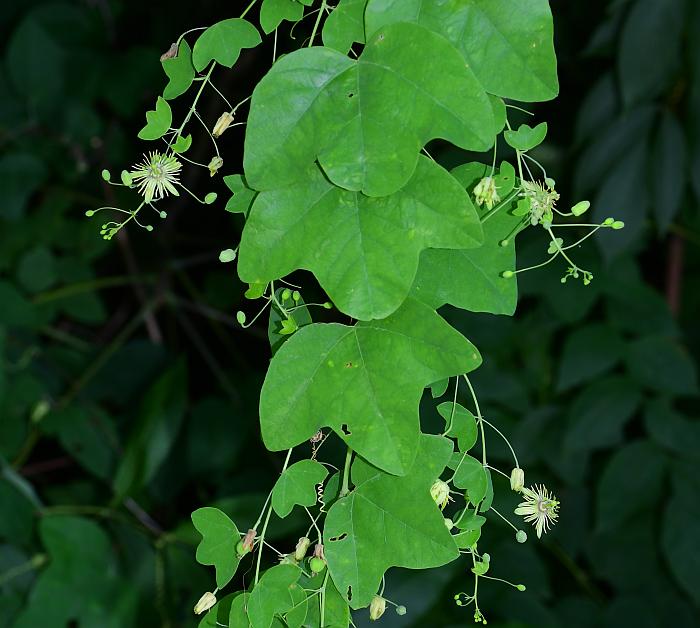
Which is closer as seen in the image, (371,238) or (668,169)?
(371,238)

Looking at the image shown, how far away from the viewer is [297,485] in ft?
1.51

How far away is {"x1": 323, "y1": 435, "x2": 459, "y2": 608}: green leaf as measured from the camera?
0.44 meters

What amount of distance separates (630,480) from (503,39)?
890mm

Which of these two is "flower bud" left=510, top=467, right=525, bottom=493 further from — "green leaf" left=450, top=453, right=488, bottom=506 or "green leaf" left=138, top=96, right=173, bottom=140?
"green leaf" left=138, top=96, right=173, bottom=140

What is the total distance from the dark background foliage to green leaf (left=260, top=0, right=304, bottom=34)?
645 millimetres

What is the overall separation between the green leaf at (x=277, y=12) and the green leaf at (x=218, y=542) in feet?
0.80

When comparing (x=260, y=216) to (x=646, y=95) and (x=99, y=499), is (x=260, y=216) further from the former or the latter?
(x=99, y=499)

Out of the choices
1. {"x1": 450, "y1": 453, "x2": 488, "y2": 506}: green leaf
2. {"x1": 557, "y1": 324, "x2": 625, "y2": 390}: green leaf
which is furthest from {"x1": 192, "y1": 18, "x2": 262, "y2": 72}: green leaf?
{"x1": 557, "y1": 324, "x2": 625, "y2": 390}: green leaf

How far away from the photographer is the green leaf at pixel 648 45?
1.07 metres

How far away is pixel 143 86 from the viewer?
139 centimetres

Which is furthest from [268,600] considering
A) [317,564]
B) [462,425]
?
[462,425]

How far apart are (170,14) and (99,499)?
2.60 feet

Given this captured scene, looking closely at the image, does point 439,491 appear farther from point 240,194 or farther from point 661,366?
point 661,366

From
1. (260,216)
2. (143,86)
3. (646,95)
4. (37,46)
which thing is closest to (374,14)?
(260,216)
